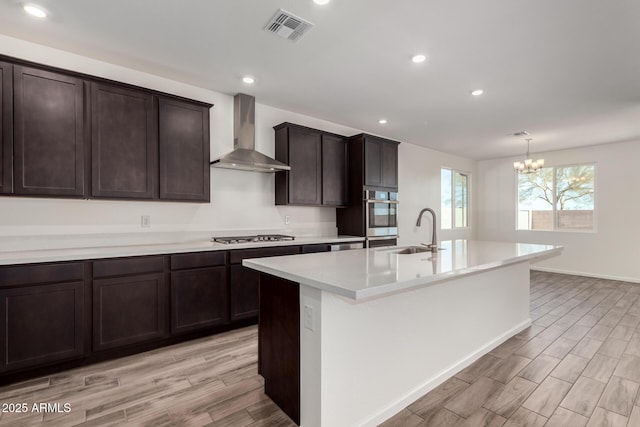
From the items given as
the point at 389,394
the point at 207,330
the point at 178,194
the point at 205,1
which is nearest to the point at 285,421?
the point at 389,394

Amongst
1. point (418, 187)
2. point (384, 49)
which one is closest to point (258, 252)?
point (384, 49)

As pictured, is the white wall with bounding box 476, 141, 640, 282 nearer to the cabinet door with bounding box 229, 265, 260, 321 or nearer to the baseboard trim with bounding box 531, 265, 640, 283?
the baseboard trim with bounding box 531, 265, 640, 283

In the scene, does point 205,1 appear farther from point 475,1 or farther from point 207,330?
point 207,330

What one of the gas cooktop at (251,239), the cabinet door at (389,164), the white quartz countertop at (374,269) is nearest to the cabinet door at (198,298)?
the gas cooktop at (251,239)

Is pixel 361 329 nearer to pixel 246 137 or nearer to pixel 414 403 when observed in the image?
pixel 414 403

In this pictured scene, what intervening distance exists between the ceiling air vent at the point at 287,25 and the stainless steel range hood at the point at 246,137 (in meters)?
1.40

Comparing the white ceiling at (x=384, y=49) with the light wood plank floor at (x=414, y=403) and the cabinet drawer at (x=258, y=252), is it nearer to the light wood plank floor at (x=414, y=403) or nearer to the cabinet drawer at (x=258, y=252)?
the cabinet drawer at (x=258, y=252)

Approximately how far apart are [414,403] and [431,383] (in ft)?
0.75

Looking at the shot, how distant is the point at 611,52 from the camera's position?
2.70 m

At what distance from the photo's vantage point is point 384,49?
268 cm

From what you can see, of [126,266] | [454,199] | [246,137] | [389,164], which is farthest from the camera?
[454,199]

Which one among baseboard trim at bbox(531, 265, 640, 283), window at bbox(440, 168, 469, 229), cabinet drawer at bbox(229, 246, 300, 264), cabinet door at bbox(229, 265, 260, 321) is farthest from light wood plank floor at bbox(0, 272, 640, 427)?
window at bbox(440, 168, 469, 229)

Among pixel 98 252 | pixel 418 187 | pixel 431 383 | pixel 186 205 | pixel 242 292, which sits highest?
pixel 418 187

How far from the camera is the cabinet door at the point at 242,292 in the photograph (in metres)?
3.21
